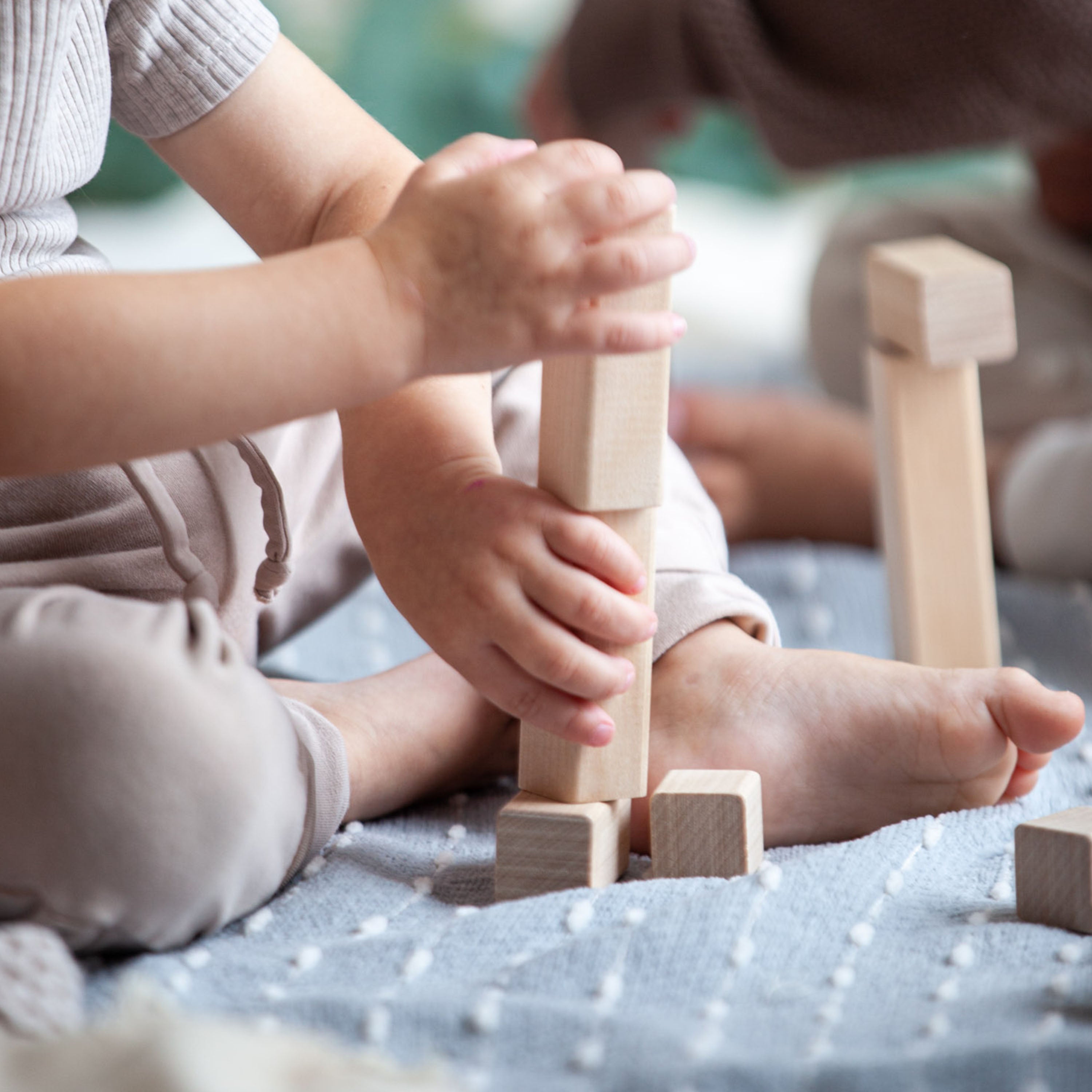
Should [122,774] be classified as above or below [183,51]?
below

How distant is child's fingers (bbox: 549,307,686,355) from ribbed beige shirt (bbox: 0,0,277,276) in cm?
25

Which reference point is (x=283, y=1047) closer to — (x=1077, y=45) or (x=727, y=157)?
(x=1077, y=45)

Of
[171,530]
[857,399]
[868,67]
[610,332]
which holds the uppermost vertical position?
[868,67]

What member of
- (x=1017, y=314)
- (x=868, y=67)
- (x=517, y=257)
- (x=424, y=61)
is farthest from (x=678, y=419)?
(x=424, y=61)

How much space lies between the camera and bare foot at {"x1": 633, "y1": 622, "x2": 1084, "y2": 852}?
0.51 m

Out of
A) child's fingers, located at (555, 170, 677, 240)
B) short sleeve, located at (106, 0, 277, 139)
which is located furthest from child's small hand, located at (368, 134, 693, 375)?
short sleeve, located at (106, 0, 277, 139)

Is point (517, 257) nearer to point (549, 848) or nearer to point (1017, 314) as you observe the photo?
point (549, 848)

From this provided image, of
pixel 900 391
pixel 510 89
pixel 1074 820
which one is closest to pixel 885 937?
pixel 1074 820

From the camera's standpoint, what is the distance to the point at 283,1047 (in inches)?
11.9

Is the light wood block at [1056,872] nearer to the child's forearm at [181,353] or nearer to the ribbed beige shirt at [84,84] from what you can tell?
the child's forearm at [181,353]

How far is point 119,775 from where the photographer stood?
398 mm

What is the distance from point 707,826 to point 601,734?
5 centimetres

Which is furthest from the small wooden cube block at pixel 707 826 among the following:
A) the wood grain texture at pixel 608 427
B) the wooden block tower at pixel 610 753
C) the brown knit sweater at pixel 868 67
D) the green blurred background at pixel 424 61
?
the green blurred background at pixel 424 61

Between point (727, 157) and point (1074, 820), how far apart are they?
1958 millimetres
